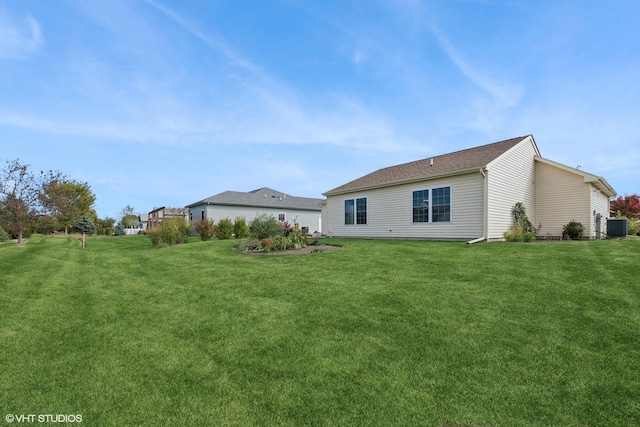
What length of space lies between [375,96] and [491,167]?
587 cm

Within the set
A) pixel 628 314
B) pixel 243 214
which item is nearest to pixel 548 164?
pixel 628 314

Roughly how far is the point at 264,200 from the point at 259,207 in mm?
1557

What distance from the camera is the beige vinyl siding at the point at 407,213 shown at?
12719mm

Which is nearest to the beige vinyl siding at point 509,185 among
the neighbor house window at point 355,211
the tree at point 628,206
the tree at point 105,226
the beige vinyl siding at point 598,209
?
the beige vinyl siding at point 598,209

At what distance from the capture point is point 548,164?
15055mm

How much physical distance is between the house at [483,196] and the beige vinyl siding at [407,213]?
38 mm

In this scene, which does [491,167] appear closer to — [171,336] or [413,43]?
[413,43]

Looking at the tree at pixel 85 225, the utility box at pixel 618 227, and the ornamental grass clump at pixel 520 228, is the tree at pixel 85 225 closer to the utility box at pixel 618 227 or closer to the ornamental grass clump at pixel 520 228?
the ornamental grass clump at pixel 520 228

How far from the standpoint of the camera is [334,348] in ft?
11.7

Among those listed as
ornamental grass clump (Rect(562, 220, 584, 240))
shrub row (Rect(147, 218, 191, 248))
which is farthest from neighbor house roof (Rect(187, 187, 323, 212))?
ornamental grass clump (Rect(562, 220, 584, 240))

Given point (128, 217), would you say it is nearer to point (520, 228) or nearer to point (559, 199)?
point (520, 228)

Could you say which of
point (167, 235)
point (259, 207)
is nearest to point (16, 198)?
point (167, 235)

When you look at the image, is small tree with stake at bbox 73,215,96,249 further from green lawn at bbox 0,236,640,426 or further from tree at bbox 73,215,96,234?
green lawn at bbox 0,236,640,426

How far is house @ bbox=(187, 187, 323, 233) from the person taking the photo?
94.6 ft
